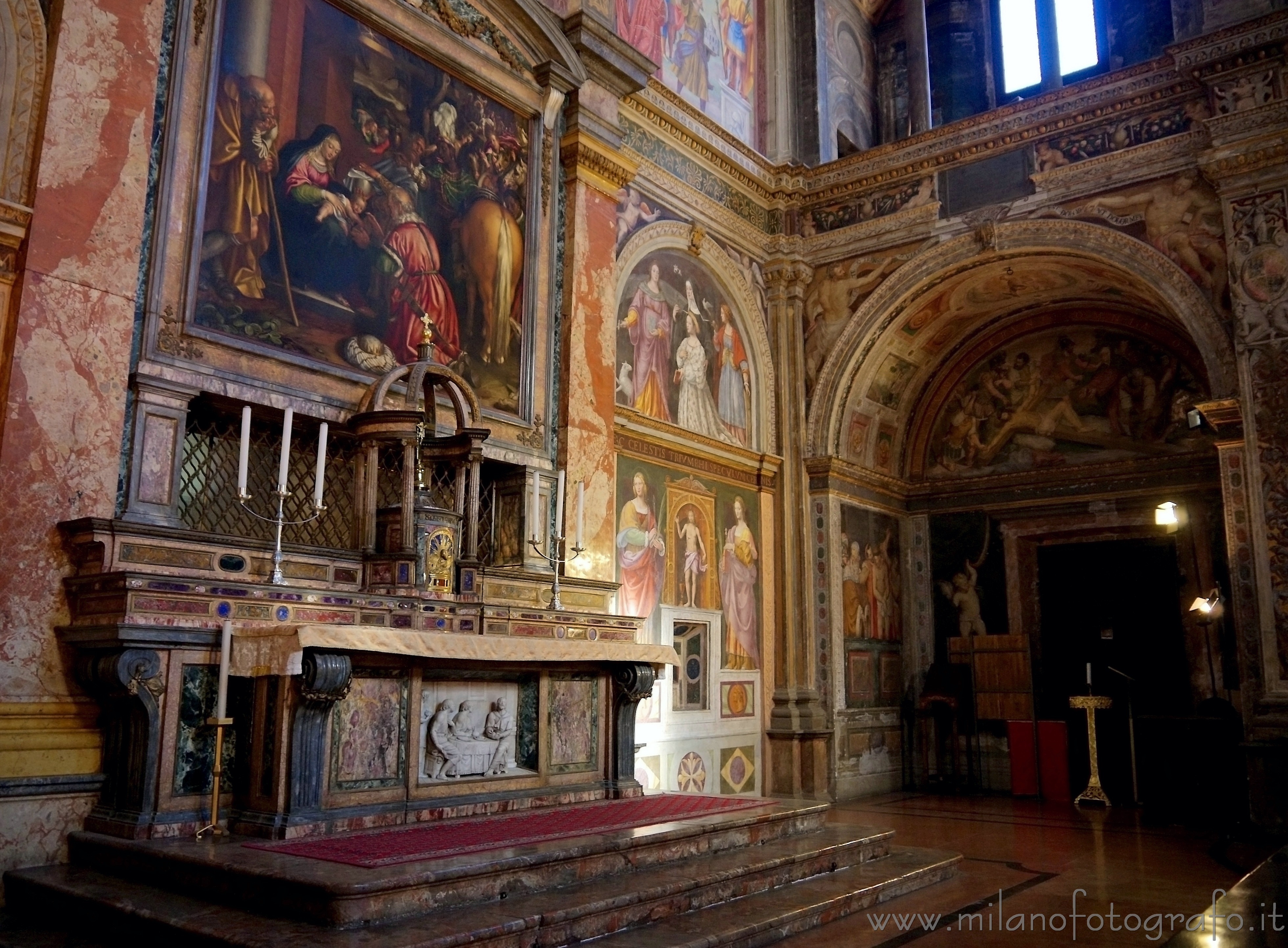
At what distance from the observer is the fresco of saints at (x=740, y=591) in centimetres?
1177

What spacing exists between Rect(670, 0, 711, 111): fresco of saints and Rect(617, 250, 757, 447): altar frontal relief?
2.07m

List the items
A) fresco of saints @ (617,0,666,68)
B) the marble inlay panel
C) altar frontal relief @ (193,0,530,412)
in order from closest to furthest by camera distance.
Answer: the marble inlay panel, altar frontal relief @ (193,0,530,412), fresco of saints @ (617,0,666,68)

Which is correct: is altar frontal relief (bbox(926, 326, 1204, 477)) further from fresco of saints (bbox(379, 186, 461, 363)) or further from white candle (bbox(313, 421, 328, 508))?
white candle (bbox(313, 421, 328, 508))

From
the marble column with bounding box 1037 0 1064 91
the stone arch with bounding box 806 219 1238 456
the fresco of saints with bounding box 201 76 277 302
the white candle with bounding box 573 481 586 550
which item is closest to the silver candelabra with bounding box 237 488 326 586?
the fresco of saints with bounding box 201 76 277 302

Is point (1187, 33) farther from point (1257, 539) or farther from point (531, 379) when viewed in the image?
point (531, 379)

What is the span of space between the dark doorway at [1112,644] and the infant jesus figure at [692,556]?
208 inches

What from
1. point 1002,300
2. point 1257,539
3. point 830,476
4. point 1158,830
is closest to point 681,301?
point 830,476

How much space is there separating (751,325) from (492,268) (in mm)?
4670

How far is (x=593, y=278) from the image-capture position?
32.3 feet

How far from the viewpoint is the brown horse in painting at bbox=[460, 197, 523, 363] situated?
8.79 meters

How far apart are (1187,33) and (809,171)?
4427 millimetres

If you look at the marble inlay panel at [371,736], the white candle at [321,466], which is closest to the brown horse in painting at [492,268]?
the white candle at [321,466]

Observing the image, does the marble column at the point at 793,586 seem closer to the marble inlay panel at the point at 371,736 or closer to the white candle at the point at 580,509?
the white candle at the point at 580,509

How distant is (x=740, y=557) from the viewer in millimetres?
12141
